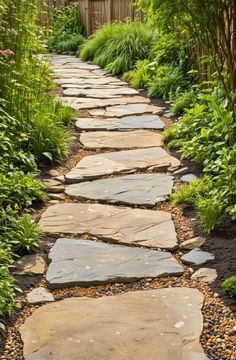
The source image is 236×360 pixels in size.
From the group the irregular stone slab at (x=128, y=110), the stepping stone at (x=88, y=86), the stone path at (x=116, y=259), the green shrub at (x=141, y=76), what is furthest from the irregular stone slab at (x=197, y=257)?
the stepping stone at (x=88, y=86)

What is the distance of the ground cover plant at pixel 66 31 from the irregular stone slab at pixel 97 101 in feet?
21.3

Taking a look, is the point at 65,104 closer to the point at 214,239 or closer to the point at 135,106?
the point at 135,106

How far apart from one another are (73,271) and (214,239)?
819 millimetres

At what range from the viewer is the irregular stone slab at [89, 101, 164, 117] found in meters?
6.46

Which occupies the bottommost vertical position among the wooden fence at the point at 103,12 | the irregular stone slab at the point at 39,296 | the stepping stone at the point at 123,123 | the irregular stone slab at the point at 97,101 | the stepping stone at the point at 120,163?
the irregular stone slab at the point at 39,296

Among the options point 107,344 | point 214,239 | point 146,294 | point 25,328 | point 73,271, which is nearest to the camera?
point 107,344

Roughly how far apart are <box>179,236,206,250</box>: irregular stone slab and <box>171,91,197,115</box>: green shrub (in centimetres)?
276

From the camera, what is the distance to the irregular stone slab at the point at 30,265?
3.01m

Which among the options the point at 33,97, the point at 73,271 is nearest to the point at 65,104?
the point at 33,97

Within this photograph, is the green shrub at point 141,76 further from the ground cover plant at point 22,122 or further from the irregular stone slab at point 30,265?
the irregular stone slab at point 30,265

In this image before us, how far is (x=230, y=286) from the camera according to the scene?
2.72 metres

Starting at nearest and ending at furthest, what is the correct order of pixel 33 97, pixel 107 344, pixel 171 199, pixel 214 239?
pixel 107 344
pixel 214 239
pixel 171 199
pixel 33 97

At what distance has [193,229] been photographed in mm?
3502

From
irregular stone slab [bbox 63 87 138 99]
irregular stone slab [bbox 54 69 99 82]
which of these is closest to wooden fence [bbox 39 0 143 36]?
irregular stone slab [bbox 54 69 99 82]
